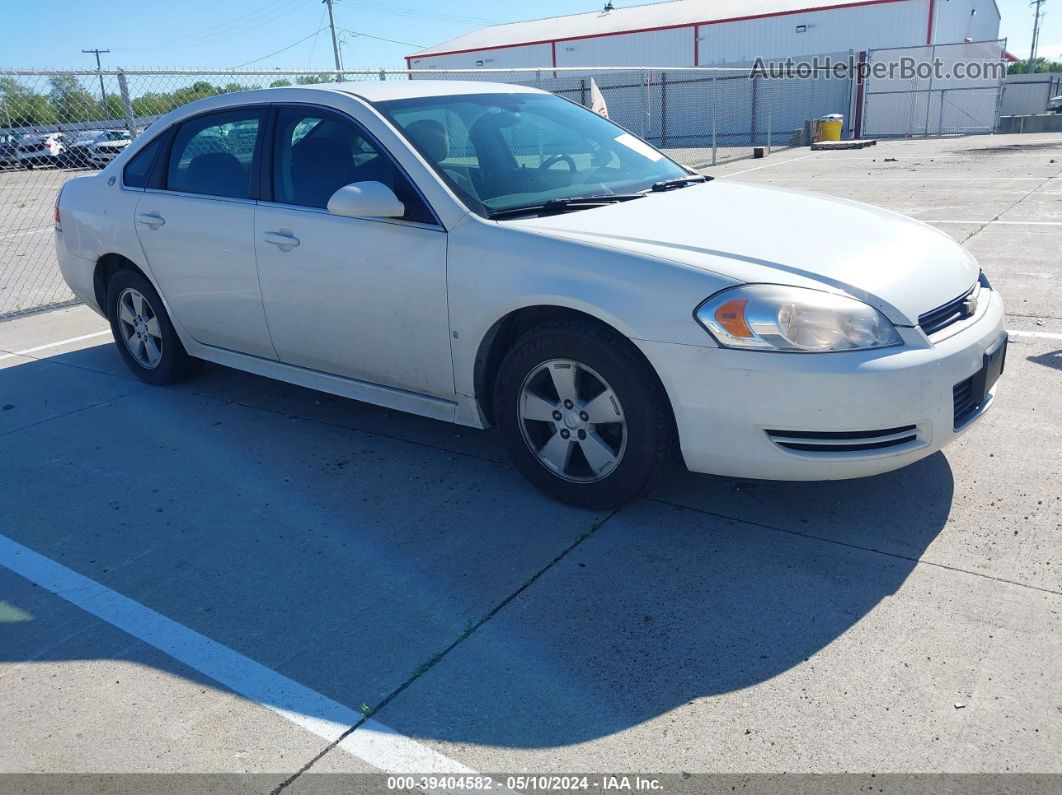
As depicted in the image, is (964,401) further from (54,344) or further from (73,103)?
(73,103)

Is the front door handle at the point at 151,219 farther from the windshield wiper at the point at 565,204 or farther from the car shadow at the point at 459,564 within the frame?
the windshield wiper at the point at 565,204

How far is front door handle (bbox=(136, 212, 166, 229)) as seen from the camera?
506 cm

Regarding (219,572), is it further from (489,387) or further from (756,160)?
(756,160)

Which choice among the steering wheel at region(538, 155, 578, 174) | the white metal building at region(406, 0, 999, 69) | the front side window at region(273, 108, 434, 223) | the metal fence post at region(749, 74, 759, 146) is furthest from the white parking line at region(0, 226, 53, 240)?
the white metal building at region(406, 0, 999, 69)

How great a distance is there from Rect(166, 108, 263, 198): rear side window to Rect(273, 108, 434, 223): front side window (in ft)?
0.75

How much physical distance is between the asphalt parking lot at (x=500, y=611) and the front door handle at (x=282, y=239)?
1037 millimetres

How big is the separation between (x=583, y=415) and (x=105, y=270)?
3788 millimetres

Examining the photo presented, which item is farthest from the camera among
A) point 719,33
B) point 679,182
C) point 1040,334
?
point 719,33

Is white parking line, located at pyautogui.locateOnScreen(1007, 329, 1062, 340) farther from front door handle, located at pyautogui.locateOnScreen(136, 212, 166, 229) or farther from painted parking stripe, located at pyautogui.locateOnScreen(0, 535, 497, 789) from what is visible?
front door handle, located at pyautogui.locateOnScreen(136, 212, 166, 229)

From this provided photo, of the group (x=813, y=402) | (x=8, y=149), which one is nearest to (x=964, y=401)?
(x=813, y=402)

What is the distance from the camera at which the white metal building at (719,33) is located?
106ft

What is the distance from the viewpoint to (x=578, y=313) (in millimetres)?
3506

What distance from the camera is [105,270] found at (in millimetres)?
5742

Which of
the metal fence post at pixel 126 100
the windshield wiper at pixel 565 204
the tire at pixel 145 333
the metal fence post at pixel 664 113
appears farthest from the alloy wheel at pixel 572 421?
the metal fence post at pixel 664 113
